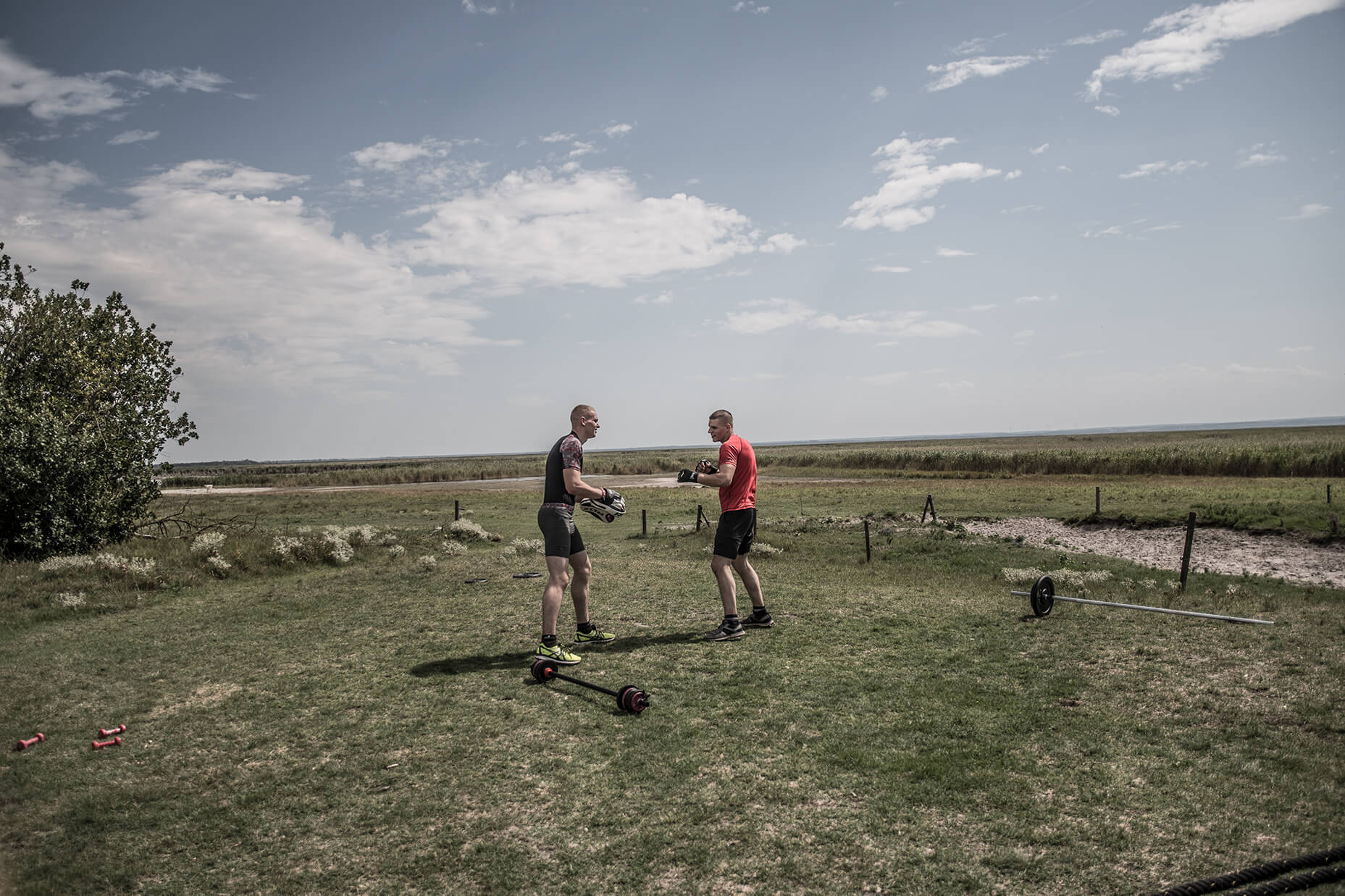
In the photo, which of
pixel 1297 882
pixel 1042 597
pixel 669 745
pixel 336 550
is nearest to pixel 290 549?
pixel 336 550

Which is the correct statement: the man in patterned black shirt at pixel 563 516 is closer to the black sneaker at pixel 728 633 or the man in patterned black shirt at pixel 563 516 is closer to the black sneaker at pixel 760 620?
the black sneaker at pixel 728 633

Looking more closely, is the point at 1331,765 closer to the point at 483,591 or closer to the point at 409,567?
the point at 483,591

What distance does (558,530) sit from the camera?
25.0 feet

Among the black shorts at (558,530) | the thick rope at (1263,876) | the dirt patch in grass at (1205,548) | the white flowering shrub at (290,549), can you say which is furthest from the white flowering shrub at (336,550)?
the dirt patch in grass at (1205,548)

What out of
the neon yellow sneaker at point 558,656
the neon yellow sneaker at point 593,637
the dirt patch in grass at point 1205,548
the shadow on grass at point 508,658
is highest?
the neon yellow sneaker at point 558,656

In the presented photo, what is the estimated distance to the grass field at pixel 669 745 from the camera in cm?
404

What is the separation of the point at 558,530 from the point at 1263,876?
5.93m

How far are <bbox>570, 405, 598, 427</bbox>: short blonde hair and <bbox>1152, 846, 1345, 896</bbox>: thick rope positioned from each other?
5931mm

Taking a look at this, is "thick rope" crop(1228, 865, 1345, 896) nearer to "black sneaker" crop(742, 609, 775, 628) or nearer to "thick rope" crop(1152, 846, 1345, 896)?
"thick rope" crop(1152, 846, 1345, 896)

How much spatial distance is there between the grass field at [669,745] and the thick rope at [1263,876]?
0.13 meters

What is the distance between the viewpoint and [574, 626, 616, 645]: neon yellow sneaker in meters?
8.58

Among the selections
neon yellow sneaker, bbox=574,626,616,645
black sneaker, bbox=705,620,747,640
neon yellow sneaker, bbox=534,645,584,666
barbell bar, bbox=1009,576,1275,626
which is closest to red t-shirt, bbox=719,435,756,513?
black sneaker, bbox=705,620,747,640

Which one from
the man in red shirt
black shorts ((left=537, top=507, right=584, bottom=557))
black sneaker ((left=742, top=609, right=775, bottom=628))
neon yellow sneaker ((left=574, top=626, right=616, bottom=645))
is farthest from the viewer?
black sneaker ((left=742, top=609, right=775, bottom=628))

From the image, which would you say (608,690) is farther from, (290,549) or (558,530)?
(290,549)
